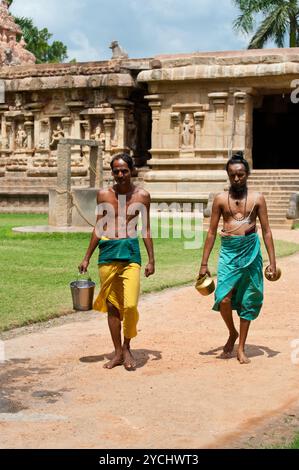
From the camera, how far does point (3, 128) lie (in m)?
26.6

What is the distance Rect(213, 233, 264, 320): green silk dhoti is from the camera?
231 inches

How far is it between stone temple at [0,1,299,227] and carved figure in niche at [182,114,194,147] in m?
0.03

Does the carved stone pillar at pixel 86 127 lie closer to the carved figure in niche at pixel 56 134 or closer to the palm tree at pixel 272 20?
the carved figure in niche at pixel 56 134

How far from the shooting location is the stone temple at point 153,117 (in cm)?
2205

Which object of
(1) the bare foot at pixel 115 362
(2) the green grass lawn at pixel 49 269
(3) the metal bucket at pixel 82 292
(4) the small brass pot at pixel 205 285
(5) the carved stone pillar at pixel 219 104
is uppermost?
(5) the carved stone pillar at pixel 219 104

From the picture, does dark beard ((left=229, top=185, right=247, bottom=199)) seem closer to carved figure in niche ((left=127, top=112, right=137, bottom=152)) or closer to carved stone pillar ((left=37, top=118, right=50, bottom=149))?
carved figure in niche ((left=127, top=112, right=137, bottom=152))

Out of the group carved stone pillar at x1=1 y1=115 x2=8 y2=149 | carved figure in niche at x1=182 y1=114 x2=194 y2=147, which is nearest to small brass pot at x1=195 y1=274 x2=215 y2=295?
carved figure in niche at x1=182 y1=114 x2=194 y2=147

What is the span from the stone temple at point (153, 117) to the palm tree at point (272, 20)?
5.27 meters

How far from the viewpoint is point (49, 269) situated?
35.7 feet

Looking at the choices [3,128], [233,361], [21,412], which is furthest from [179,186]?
[21,412]

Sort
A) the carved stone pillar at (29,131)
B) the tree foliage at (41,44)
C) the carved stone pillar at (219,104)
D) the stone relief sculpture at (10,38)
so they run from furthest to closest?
the tree foliage at (41,44)
the stone relief sculpture at (10,38)
the carved stone pillar at (29,131)
the carved stone pillar at (219,104)

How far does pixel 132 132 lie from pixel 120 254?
19.3m

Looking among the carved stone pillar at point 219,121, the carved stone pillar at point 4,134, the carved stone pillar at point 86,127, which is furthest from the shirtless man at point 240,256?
the carved stone pillar at point 4,134
